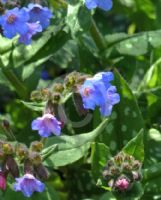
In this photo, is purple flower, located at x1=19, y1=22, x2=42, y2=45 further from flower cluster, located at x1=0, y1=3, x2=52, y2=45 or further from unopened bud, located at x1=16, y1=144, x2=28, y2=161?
unopened bud, located at x1=16, y1=144, x2=28, y2=161

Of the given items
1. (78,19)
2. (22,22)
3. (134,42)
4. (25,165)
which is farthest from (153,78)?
(25,165)

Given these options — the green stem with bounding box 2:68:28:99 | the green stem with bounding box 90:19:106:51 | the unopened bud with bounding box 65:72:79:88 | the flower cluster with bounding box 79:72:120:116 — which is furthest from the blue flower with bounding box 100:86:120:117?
the green stem with bounding box 2:68:28:99

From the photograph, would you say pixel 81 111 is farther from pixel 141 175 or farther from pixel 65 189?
pixel 65 189

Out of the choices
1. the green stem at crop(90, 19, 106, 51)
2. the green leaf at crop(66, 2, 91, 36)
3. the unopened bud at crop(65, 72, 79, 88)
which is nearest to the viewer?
the unopened bud at crop(65, 72, 79, 88)

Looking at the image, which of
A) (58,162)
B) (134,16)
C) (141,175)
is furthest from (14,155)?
(134,16)

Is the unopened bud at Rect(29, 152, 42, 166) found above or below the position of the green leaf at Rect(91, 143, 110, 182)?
above
